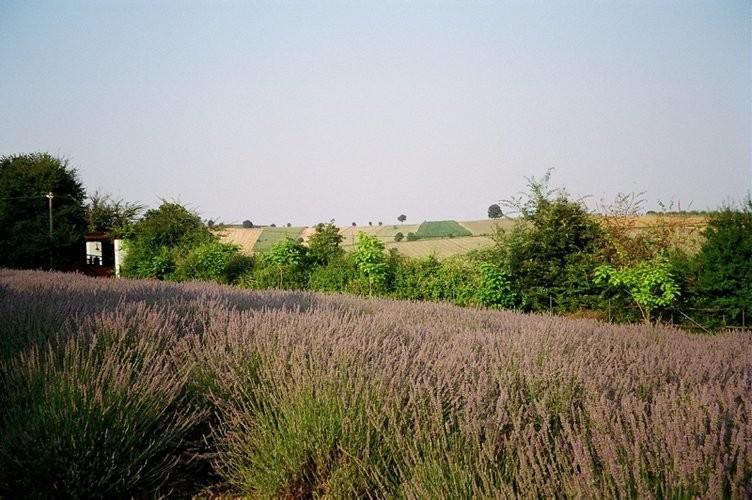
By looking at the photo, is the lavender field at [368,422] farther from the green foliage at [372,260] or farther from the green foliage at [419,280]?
the green foliage at [372,260]

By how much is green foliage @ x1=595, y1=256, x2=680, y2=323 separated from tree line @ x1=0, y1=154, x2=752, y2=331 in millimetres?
18

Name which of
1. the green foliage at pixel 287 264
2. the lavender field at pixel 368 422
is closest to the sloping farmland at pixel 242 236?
the green foliage at pixel 287 264

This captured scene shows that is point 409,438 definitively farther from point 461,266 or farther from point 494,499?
point 461,266

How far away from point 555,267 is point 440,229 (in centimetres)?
985

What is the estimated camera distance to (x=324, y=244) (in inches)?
531

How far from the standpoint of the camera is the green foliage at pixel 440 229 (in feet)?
61.1

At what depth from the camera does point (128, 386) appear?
2.96 m

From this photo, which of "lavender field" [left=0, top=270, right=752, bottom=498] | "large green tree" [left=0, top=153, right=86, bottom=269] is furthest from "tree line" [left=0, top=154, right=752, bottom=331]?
"large green tree" [left=0, top=153, right=86, bottom=269]

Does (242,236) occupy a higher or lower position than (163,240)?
higher

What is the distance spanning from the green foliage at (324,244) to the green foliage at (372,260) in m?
1.81

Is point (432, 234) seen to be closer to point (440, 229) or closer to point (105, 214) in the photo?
point (440, 229)

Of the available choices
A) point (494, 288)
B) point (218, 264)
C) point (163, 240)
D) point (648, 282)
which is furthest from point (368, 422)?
point (163, 240)

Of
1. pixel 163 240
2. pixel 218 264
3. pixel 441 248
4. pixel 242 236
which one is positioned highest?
pixel 242 236

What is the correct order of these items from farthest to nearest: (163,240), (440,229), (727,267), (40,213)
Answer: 1. (40,213)
2. (440,229)
3. (163,240)
4. (727,267)
